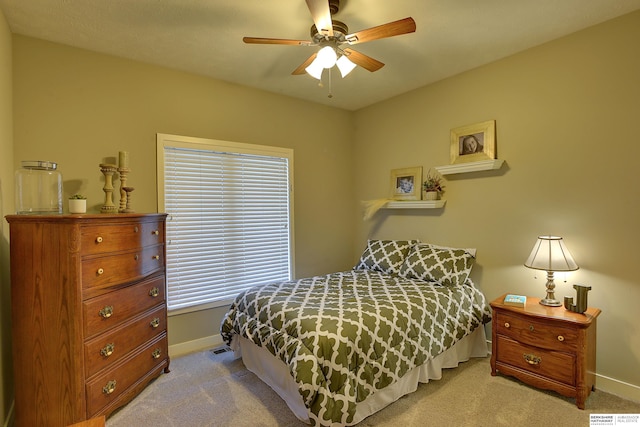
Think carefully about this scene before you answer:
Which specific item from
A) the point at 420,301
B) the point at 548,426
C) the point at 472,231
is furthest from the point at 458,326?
the point at 472,231

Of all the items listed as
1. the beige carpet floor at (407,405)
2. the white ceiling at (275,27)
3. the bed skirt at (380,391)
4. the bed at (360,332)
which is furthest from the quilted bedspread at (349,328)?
the white ceiling at (275,27)

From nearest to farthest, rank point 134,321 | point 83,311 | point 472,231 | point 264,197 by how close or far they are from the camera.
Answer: point 83,311
point 134,321
point 472,231
point 264,197

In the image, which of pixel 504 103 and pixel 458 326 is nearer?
pixel 458 326

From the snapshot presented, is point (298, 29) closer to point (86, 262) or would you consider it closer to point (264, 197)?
point (264, 197)

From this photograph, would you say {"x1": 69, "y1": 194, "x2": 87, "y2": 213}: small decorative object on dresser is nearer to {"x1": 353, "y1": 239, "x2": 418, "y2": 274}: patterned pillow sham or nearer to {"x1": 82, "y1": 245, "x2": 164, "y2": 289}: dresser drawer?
{"x1": 82, "y1": 245, "x2": 164, "y2": 289}: dresser drawer

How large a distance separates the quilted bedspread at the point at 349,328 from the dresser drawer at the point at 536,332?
11.6 inches

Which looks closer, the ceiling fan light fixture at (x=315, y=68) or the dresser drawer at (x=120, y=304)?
the dresser drawer at (x=120, y=304)

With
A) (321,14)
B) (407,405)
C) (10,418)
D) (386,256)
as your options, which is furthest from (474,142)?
(10,418)

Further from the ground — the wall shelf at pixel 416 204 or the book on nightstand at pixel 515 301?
the wall shelf at pixel 416 204

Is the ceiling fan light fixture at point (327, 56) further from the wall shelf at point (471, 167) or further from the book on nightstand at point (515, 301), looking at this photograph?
the book on nightstand at point (515, 301)

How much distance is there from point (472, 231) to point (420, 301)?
3.64 feet

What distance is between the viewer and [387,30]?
70.5 inches

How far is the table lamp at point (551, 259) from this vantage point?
2305 mm

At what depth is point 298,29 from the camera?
91.5 inches
